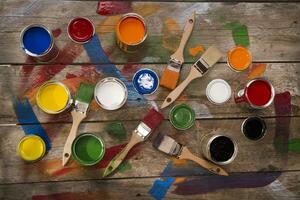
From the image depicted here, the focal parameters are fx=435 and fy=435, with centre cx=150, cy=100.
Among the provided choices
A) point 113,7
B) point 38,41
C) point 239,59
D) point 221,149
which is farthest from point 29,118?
point 239,59

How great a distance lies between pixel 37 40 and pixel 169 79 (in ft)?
2.54

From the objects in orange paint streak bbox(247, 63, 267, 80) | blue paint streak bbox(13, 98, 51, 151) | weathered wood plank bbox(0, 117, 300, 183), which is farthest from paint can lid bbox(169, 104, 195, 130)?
blue paint streak bbox(13, 98, 51, 151)

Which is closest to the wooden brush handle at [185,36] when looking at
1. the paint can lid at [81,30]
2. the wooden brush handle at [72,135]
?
the paint can lid at [81,30]

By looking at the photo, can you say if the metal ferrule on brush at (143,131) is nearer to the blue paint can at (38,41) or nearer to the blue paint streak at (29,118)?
the blue paint streak at (29,118)

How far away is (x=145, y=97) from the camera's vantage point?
8.30 ft

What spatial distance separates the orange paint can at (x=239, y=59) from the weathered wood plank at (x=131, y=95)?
4cm

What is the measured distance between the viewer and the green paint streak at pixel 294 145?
2631 millimetres

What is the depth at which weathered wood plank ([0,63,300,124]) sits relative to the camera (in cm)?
246

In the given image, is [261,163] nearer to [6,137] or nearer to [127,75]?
[127,75]

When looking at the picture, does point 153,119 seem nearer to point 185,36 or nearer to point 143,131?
point 143,131

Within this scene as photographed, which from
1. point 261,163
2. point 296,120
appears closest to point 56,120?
point 261,163

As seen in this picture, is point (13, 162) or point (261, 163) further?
point (261, 163)

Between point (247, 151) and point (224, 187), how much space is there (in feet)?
0.83

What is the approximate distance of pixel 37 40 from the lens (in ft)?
7.86
